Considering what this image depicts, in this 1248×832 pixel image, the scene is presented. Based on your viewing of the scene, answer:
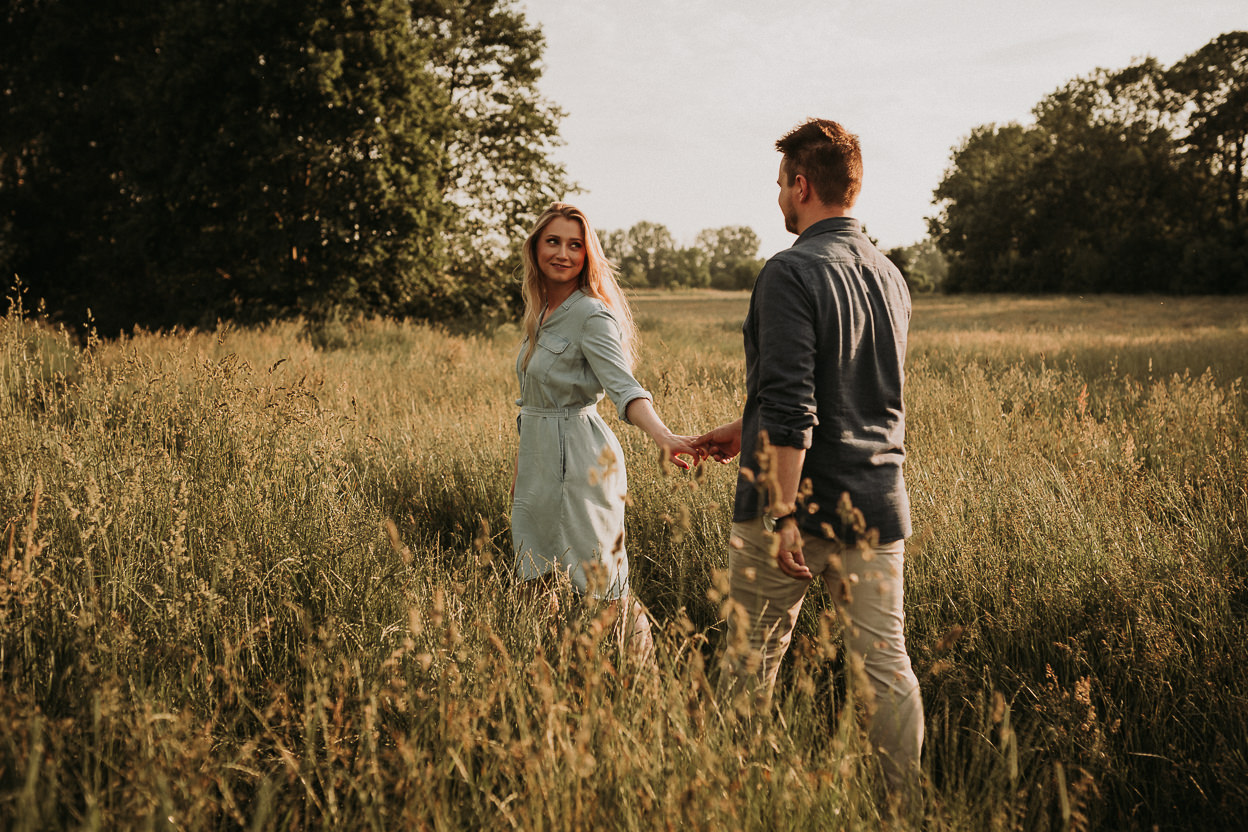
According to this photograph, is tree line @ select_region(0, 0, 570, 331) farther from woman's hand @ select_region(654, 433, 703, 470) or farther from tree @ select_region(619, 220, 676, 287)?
tree @ select_region(619, 220, 676, 287)

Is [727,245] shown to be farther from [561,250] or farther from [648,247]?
[561,250]

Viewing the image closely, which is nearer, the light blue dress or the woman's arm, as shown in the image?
the woman's arm

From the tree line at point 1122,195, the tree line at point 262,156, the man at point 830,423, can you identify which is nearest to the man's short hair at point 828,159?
the man at point 830,423

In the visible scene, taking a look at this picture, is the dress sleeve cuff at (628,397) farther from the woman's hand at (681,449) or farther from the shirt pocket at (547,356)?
the shirt pocket at (547,356)

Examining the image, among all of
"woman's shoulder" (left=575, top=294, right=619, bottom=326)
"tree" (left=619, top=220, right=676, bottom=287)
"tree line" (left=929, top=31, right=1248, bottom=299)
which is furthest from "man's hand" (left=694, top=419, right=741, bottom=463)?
"tree" (left=619, top=220, right=676, bottom=287)

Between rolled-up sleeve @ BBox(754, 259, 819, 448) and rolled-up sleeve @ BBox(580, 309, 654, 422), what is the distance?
2.31 ft

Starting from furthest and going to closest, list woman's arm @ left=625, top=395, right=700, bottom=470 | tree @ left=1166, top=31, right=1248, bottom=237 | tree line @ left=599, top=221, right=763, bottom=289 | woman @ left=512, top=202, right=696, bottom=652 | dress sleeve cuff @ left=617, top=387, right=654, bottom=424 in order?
tree line @ left=599, top=221, right=763, bottom=289 < tree @ left=1166, top=31, right=1248, bottom=237 < woman @ left=512, top=202, right=696, bottom=652 < dress sleeve cuff @ left=617, top=387, right=654, bottom=424 < woman's arm @ left=625, top=395, right=700, bottom=470

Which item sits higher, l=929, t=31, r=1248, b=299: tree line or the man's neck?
l=929, t=31, r=1248, b=299: tree line

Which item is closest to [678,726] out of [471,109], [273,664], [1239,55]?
[273,664]

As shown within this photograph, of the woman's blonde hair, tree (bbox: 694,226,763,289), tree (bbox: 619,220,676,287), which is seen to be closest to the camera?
the woman's blonde hair

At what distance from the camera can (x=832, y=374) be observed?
7.68 ft

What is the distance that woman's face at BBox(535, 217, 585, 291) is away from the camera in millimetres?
3178

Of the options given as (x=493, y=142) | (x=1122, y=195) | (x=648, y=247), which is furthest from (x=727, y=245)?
(x=493, y=142)

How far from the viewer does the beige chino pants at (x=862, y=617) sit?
225 cm
